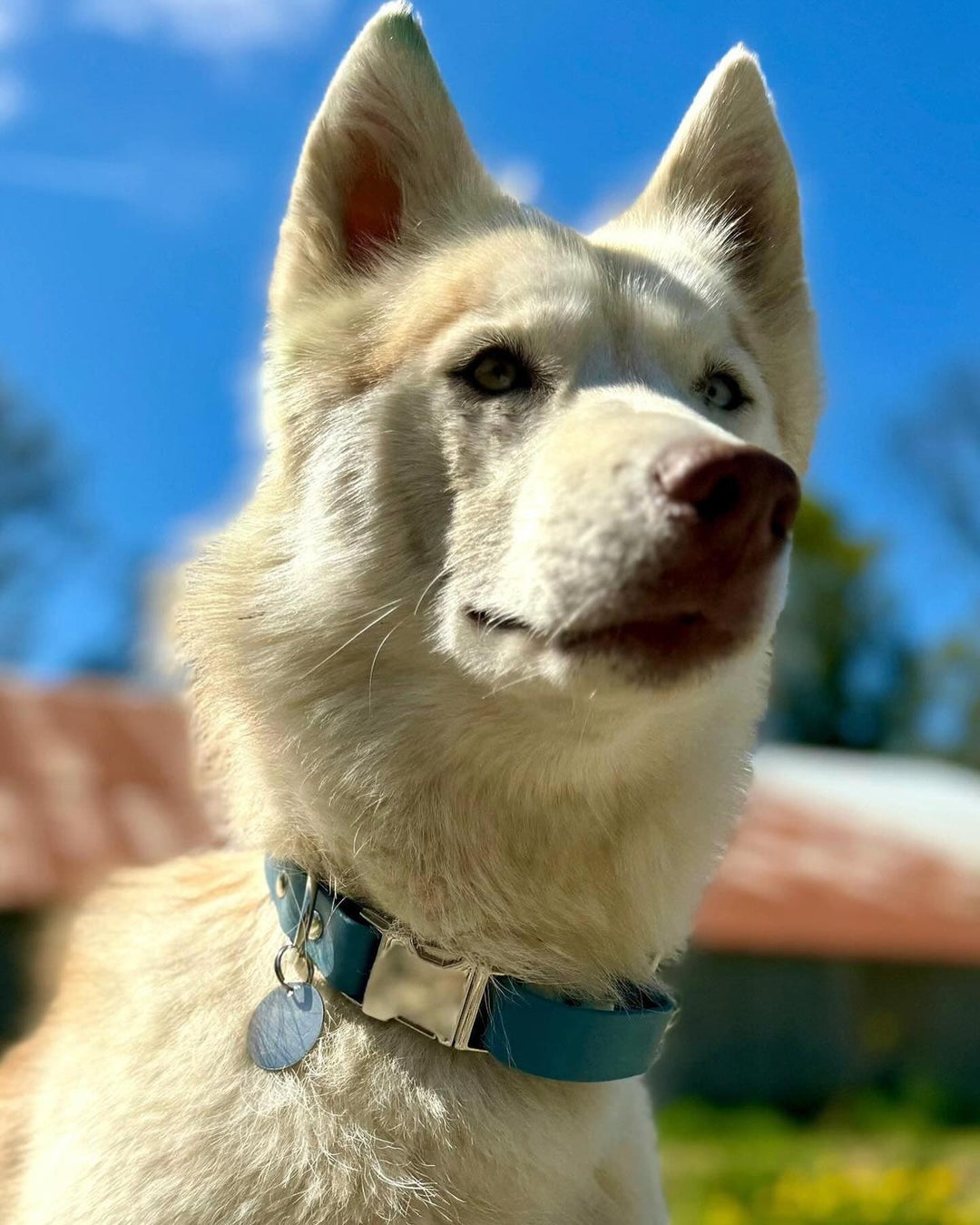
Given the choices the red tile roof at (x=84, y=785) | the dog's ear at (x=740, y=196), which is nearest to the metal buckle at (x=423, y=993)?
the dog's ear at (x=740, y=196)

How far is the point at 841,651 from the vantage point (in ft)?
84.5

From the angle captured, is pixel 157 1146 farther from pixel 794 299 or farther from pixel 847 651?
pixel 847 651

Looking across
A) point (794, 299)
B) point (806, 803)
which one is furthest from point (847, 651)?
point (794, 299)

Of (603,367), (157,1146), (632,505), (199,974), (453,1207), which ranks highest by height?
(603,367)

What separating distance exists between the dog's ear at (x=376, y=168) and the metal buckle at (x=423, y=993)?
1253mm

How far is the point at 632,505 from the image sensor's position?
5.38 feet

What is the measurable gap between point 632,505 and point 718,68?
1.24 meters

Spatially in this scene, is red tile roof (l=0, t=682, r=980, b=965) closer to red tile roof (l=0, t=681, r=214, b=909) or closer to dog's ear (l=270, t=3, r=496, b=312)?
red tile roof (l=0, t=681, r=214, b=909)

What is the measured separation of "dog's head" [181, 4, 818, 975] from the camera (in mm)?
1692

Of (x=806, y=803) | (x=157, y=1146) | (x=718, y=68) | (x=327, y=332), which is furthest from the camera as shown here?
(x=806, y=803)

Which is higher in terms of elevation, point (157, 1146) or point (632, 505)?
point (632, 505)

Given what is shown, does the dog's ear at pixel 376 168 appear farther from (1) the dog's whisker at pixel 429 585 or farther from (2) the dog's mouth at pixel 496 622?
(2) the dog's mouth at pixel 496 622

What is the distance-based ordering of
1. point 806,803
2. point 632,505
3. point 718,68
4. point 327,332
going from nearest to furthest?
point 632,505 → point 327,332 → point 718,68 → point 806,803

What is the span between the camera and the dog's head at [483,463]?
1692 millimetres
